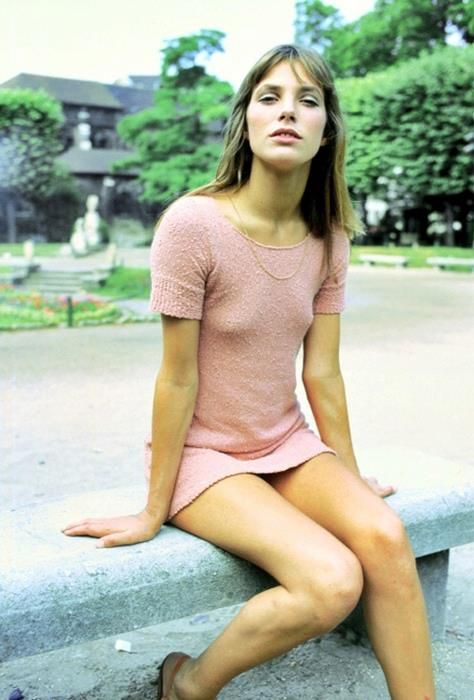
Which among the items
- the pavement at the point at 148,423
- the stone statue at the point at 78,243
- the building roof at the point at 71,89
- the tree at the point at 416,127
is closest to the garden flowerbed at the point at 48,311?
the pavement at the point at 148,423

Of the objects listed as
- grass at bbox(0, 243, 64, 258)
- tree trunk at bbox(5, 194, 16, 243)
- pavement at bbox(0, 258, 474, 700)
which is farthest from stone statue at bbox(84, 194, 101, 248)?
pavement at bbox(0, 258, 474, 700)

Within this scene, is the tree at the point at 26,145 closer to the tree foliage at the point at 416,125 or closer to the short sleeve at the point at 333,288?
the tree foliage at the point at 416,125

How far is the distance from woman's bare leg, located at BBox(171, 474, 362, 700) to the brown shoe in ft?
0.18

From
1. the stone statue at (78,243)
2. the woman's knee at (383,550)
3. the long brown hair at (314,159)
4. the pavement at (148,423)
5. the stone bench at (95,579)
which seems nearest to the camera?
the stone bench at (95,579)

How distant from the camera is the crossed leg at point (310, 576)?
6.56 ft

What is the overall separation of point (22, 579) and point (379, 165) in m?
23.9

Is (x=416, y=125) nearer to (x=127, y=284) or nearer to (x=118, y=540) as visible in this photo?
(x=127, y=284)

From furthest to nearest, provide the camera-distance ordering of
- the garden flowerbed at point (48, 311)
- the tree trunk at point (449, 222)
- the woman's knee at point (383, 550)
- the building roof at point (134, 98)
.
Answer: the tree trunk at point (449, 222)
the building roof at point (134, 98)
the garden flowerbed at point (48, 311)
the woman's knee at point (383, 550)

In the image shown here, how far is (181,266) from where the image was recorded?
2211 millimetres

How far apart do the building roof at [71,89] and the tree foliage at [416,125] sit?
21.2 feet

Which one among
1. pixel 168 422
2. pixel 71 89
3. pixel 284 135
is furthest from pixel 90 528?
pixel 71 89

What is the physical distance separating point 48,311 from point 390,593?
428 inches

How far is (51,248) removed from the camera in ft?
Answer: 64.7

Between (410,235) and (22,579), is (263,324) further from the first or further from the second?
(410,235)
